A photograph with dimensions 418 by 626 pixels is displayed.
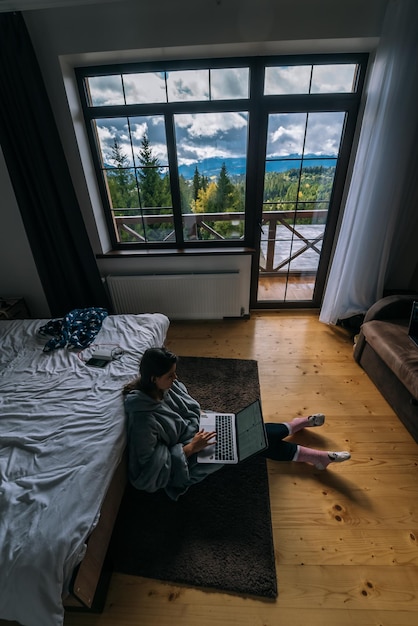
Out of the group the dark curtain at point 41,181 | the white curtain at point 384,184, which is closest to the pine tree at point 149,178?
the dark curtain at point 41,181

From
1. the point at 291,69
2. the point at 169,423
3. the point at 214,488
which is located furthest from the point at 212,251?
the point at 214,488

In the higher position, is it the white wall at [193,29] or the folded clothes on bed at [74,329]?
the white wall at [193,29]

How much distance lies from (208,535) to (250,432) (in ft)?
1.60

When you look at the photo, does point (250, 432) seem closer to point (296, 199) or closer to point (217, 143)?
point (296, 199)

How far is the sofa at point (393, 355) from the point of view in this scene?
1609mm

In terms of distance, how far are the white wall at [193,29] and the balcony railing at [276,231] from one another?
3.89 feet

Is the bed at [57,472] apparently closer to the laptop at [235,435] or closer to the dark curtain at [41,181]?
the laptop at [235,435]

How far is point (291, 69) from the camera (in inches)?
84.3

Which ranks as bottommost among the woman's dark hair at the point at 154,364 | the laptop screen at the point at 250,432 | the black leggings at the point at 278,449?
the black leggings at the point at 278,449

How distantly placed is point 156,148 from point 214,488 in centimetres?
270

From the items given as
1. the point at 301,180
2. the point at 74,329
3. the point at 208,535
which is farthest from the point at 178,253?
the point at 208,535

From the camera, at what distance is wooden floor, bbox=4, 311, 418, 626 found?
101cm

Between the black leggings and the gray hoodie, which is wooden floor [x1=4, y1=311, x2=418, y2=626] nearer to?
the black leggings

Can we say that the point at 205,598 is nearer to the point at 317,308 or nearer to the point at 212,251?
the point at 212,251
